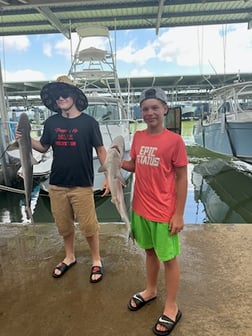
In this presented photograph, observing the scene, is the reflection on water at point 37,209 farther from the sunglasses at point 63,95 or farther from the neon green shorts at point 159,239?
the neon green shorts at point 159,239

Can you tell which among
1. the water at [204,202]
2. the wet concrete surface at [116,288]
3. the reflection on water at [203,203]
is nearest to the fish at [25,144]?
the wet concrete surface at [116,288]

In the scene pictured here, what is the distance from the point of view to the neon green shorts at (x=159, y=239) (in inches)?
72.7

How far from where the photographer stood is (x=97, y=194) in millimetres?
7266

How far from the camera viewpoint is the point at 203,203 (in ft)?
24.4

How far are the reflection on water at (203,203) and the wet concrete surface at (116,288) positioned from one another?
310 cm

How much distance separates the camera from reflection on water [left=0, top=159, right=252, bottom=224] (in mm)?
6480

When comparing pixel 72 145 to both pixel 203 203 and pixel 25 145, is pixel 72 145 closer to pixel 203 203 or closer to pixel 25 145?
pixel 25 145

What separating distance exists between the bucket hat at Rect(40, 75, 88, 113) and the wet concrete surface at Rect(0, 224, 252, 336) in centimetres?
142

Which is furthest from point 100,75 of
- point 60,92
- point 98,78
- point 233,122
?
point 60,92

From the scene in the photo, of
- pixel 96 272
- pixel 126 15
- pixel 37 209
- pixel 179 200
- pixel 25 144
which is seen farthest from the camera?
pixel 126 15

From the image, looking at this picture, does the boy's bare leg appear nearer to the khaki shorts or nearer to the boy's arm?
the boy's arm

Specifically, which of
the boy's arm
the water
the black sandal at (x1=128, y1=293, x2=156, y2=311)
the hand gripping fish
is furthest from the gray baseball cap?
the water

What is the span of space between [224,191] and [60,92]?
690cm

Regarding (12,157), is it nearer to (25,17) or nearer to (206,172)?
(25,17)
